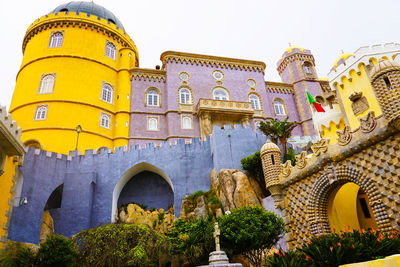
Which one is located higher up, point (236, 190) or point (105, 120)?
point (105, 120)

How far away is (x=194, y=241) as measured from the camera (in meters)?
13.4

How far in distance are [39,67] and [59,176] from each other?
14.1 m

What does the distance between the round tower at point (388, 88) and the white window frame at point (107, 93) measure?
24111mm

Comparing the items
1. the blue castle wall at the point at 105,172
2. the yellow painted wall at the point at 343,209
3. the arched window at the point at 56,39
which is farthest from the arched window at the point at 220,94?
the yellow painted wall at the point at 343,209

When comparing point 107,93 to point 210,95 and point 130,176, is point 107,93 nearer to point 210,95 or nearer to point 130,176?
point 210,95

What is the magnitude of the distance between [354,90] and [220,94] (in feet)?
52.0

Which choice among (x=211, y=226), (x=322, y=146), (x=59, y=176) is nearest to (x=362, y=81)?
(x=322, y=146)

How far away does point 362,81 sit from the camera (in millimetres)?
17891

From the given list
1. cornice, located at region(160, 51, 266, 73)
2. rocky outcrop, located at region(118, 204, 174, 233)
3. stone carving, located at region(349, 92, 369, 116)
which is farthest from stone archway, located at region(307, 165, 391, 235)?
cornice, located at region(160, 51, 266, 73)

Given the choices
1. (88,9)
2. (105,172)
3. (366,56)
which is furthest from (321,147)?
(88,9)

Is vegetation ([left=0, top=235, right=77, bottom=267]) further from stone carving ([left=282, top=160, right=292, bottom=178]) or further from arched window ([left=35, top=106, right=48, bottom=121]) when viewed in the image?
arched window ([left=35, top=106, right=48, bottom=121])

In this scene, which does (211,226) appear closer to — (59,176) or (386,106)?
(386,106)

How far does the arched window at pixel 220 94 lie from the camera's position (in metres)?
32.0

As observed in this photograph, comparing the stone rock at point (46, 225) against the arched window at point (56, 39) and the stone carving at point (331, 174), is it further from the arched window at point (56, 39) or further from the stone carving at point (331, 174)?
the arched window at point (56, 39)
